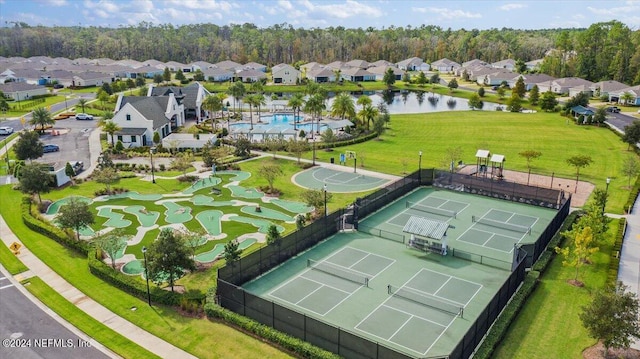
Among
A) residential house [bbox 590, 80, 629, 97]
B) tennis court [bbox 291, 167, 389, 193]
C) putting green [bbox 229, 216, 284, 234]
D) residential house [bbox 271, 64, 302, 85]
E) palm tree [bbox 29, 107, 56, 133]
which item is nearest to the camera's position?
putting green [bbox 229, 216, 284, 234]

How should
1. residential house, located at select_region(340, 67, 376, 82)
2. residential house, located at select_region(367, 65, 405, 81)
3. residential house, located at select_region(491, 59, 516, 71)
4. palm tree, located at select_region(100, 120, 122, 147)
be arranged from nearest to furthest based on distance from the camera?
palm tree, located at select_region(100, 120, 122, 147) → residential house, located at select_region(340, 67, 376, 82) → residential house, located at select_region(367, 65, 405, 81) → residential house, located at select_region(491, 59, 516, 71)

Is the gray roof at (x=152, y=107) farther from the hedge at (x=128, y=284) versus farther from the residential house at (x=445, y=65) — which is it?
the residential house at (x=445, y=65)

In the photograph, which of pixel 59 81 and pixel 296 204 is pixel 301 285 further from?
pixel 59 81

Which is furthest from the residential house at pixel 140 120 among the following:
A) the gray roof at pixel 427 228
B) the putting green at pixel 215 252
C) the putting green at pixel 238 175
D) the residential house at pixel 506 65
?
the residential house at pixel 506 65

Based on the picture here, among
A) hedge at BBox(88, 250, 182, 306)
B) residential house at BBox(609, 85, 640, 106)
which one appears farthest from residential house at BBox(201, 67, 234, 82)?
hedge at BBox(88, 250, 182, 306)

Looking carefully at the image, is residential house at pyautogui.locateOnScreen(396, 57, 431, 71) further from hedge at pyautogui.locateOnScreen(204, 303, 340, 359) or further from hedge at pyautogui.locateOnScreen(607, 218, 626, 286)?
hedge at pyautogui.locateOnScreen(204, 303, 340, 359)

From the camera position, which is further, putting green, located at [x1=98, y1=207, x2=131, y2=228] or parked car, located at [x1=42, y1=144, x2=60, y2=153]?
parked car, located at [x1=42, y1=144, x2=60, y2=153]

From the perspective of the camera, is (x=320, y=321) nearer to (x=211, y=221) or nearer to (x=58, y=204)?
(x=211, y=221)

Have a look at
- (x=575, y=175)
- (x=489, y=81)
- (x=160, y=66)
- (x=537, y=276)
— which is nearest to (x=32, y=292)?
(x=537, y=276)
